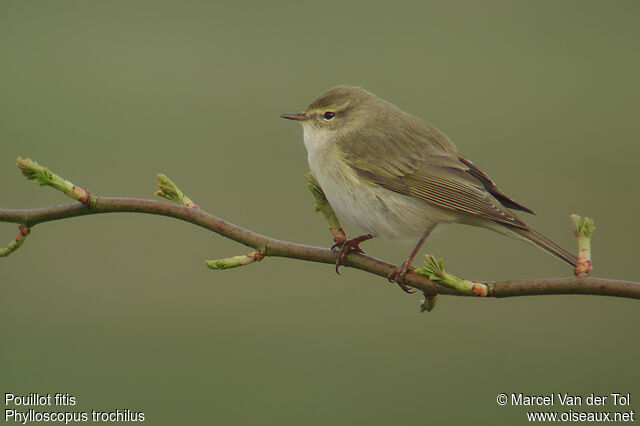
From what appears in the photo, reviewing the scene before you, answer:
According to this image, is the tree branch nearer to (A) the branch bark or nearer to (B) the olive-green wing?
(A) the branch bark

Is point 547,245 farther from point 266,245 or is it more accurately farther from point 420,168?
point 266,245

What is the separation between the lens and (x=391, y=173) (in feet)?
12.1

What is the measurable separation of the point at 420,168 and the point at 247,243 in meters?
1.45

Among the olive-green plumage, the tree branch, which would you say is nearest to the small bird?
the olive-green plumage

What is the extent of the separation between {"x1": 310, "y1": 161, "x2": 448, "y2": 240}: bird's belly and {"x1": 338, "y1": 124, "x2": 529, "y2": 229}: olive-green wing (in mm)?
44

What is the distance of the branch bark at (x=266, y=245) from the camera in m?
2.21

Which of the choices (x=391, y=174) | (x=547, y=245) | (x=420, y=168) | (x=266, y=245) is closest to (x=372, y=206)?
(x=391, y=174)

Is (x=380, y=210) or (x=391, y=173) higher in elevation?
(x=391, y=173)

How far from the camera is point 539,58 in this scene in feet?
52.9

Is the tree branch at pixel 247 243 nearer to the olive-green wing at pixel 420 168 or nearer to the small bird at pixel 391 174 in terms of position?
the small bird at pixel 391 174

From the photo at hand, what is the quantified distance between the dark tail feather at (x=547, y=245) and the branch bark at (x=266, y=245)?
0.56ft

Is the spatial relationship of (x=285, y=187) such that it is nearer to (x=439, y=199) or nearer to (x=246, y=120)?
(x=246, y=120)

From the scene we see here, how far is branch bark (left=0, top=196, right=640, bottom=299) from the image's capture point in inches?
87.2

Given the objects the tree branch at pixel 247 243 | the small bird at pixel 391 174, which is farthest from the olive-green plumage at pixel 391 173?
the tree branch at pixel 247 243
